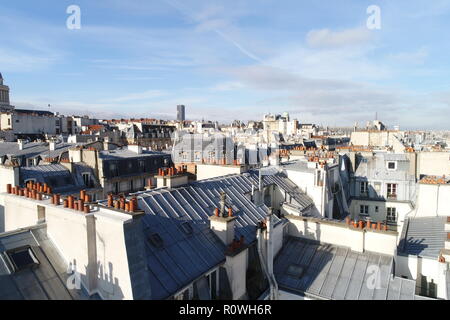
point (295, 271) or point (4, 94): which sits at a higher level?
point (4, 94)

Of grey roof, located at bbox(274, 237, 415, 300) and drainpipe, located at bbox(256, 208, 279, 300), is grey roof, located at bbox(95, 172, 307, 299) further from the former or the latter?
grey roof, located at bbox(274, 237, 415, 300)

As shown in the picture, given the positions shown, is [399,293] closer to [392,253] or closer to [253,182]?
[392,253]

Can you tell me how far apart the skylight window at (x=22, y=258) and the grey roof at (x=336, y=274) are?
29.0 ft

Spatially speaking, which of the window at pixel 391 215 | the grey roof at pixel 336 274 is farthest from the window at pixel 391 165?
the grey roof at pixel 336 274

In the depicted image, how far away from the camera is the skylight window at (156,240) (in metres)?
9.63

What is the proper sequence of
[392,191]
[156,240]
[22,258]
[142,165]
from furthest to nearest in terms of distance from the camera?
[142,165], [392,191], [156,240], [22,258]

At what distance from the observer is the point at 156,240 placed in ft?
32.2

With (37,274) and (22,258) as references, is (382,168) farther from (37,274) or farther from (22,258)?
(22,258)

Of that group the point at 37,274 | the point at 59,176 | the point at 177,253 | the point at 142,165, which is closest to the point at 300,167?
the point at 177,253

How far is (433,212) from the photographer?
18656 mm

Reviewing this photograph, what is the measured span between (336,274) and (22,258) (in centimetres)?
1104

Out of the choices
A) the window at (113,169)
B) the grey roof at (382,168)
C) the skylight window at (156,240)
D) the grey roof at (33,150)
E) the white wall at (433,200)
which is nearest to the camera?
the skylight window at (156,240)

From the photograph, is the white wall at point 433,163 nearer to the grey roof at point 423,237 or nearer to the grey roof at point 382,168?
the grey roof at point 382,168

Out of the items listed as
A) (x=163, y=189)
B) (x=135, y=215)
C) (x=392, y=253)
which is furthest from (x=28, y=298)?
(x=392, y=253)
